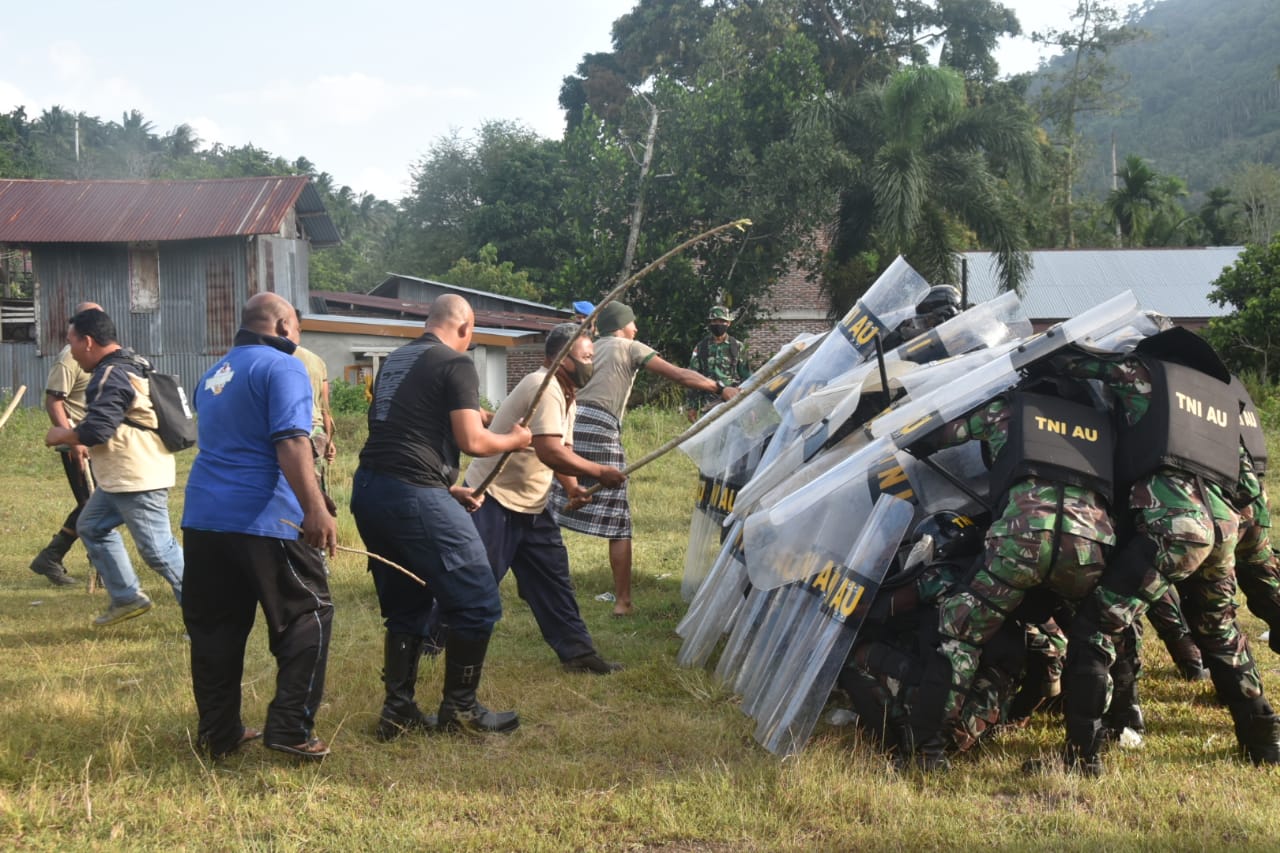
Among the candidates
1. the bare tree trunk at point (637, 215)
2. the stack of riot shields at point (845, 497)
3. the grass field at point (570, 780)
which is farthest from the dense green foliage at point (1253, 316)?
the stack of riot shields at point (845, 497)

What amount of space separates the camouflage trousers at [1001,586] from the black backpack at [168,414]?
4270 millimetres

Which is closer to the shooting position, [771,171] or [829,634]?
[829,634]

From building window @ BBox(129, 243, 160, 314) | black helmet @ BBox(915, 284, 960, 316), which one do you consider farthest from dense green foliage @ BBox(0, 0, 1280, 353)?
black helmet @ BBox(915, 284, 960, 316)

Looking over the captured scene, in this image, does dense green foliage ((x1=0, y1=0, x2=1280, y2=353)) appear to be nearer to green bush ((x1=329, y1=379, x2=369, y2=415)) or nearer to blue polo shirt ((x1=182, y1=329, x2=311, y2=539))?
green bush ((x1=329, y1=379, x2=369, y2=415))

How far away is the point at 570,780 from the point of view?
407 centimetres

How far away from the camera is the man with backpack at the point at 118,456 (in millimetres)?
5941

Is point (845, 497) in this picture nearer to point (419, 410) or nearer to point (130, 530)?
point (419, 410)

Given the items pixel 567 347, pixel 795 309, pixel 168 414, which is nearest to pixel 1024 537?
pixel 567 347

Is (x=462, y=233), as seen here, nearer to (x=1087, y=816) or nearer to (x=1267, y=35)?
(x=1087, y=816)

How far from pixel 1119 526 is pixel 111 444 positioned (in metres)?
5.06

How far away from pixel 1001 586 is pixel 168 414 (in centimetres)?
463

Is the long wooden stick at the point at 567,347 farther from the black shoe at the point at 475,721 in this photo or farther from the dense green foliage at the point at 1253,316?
the dense green foliage at the point at 1253,316

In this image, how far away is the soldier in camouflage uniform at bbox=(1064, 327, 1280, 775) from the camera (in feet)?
12.5

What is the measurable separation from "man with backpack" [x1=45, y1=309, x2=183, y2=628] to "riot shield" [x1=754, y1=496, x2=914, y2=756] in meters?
3.36
